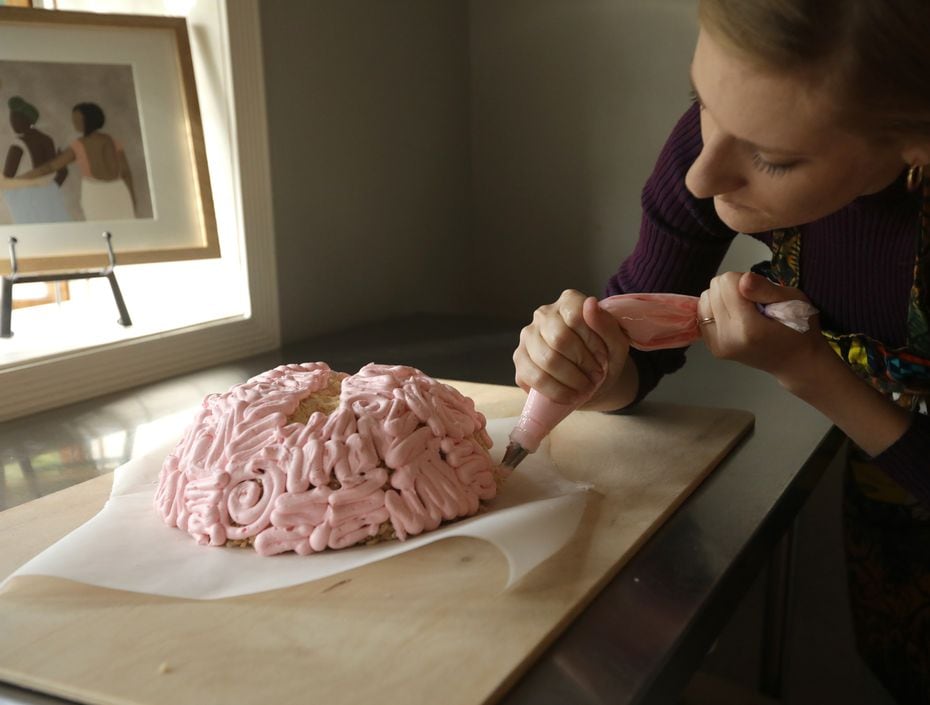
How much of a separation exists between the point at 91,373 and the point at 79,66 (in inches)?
20.6

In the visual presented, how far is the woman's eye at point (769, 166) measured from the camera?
80 cm

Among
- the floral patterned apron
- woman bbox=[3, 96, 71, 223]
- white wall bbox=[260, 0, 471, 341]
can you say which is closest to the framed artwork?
woman bbox=[3, 96, 71, 223]

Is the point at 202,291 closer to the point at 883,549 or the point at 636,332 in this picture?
the point at 636,332

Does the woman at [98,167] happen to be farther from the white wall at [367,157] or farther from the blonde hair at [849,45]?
the blonde hair at [849,45]

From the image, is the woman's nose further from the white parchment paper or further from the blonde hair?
the white parchment paper

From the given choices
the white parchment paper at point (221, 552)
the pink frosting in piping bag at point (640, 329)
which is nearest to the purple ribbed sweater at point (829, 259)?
the pink frosting in piping bag at point (640, 329)

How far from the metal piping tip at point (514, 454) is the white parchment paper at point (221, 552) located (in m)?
0.04

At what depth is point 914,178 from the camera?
98cm

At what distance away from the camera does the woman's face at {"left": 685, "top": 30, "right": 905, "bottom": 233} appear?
75cm

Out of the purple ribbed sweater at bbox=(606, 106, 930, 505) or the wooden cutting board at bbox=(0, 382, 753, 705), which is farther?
the purple ribbed sweater at bbox=(606, 106, 930, 505)

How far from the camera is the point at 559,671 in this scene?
0.69 metres

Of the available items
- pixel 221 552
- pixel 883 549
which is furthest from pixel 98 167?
pixel 883 549

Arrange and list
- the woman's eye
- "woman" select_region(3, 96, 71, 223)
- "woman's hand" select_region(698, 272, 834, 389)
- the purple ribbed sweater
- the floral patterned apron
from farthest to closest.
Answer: "woman" select_region(3, 96, 71, 223) → the floral patterned apron → the purple ribbed sweater → "woman's hand" select_region(698, 272, 834, 389) → the woman's eye

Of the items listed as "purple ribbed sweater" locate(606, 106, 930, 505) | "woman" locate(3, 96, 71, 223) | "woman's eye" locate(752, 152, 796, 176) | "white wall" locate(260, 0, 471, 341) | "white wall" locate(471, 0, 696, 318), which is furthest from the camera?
"white wall" locate(471, 0, 696, 318)
